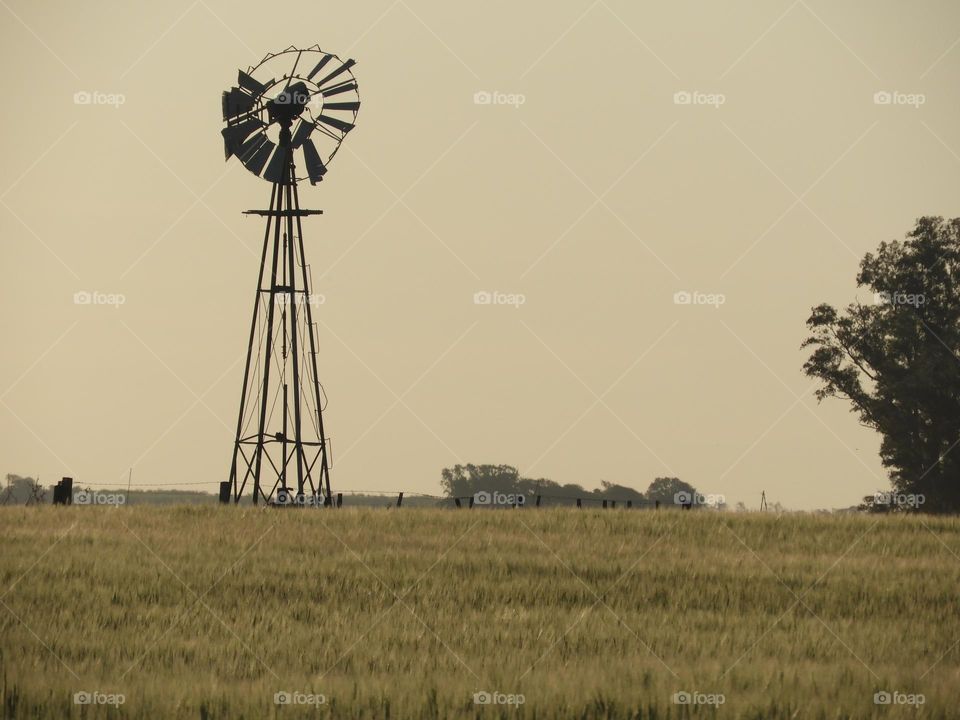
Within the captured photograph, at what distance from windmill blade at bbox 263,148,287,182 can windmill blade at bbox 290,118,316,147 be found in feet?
1.45

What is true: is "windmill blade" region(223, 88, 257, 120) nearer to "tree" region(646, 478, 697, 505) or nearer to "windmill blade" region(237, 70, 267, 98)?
"windmill blade" region(237, 70, 267, 98)

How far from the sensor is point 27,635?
69.3ft

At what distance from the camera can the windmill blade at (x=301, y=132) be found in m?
47.2

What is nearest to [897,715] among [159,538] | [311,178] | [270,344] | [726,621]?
[726,621]

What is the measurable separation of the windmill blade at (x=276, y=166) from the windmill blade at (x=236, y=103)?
1721 millimetres

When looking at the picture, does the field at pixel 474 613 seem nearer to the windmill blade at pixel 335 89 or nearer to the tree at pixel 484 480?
the windmill blade at pixel 335 89

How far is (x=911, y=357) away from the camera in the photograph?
2562 inches

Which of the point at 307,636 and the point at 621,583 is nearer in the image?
the point at 307,636

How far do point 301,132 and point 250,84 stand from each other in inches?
86.1

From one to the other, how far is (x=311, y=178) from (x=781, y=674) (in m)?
31.3

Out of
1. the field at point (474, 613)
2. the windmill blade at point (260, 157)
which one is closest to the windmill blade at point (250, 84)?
the windmill blade at point (260, 157)

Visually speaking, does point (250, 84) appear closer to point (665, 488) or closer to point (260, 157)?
point (260, 157)

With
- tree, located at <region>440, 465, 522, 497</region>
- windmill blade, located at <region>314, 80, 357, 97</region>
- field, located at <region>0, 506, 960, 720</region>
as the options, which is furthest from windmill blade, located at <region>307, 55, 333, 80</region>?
tree, located at <region>440, 465, 522, 497</region>

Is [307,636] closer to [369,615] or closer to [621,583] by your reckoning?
[369,615]
